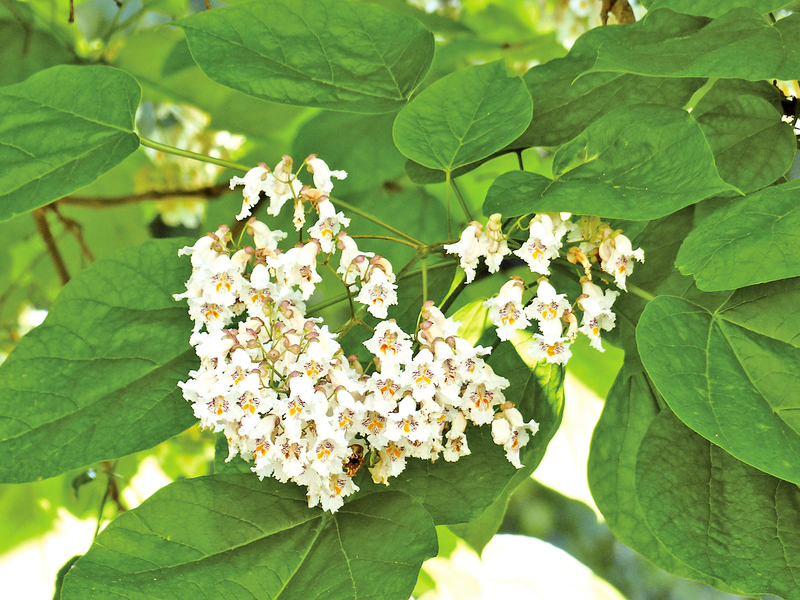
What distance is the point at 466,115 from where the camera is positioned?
35 centimetres

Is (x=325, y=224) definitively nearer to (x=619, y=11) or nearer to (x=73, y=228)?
(x=619, y=11)

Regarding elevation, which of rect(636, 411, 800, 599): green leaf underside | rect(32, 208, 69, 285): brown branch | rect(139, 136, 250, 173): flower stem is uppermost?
rect(32, 208, 69, 285): brown branch

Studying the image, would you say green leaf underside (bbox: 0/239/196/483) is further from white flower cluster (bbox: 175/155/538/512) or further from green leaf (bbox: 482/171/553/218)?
green leaf (bbox: 482/171/553/218)

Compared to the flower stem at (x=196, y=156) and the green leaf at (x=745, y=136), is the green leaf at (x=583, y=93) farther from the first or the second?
the flower stem at (x=196, y=156)

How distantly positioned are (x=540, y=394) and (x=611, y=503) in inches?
3.3

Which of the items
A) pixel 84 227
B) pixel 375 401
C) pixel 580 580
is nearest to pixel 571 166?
pixel 375 401

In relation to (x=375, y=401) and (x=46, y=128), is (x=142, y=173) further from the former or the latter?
(x=375, y=401)

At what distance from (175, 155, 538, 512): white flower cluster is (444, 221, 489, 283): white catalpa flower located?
1.2 inches

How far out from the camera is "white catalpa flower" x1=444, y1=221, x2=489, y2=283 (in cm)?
33

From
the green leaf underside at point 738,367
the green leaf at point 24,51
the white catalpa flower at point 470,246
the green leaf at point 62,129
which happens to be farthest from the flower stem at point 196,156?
the green leaf at point 24,51

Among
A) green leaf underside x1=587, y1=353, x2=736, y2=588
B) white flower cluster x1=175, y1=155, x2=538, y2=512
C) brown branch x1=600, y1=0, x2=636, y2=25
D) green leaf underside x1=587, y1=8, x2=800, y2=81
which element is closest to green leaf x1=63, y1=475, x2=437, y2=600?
white flower cluster x1=175, y1=155, x2=538, y2=512

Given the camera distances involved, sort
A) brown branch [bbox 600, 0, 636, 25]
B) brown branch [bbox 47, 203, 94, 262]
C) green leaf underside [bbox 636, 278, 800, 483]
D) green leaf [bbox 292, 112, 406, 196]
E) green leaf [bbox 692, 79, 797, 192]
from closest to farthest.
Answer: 1. green leaf underside [bbox 636, 278, 800, 483]
2. green leaf [bbox 692, 79, 797, 192]
3. brown branch [bbox 600, 0, 636, 25]
4. green leaf [bbox 292, 112, 406, 196]
5. brown branch [bbox 47, 203, 94, 262]

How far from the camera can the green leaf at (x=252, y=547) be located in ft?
1.07

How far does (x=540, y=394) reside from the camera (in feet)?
1.28
